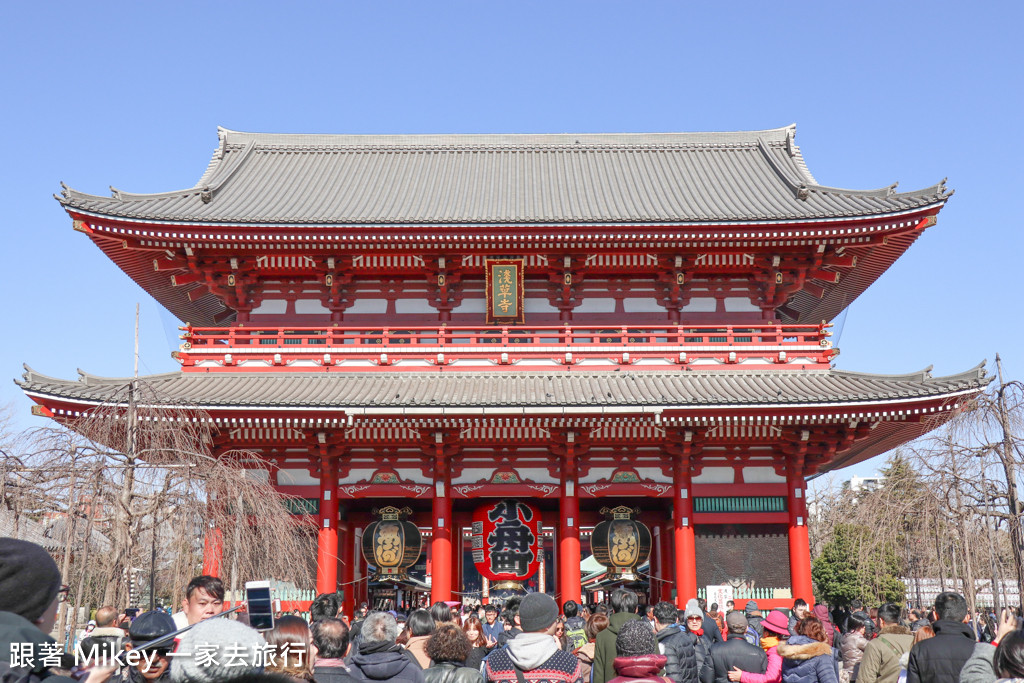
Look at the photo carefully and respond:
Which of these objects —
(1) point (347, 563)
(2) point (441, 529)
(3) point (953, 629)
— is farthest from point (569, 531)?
(3) point (953, 629)

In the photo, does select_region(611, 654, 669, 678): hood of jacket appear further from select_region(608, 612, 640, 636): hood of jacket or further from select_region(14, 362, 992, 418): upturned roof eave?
select_region(14, 362, 992, 418): upturned roof eave

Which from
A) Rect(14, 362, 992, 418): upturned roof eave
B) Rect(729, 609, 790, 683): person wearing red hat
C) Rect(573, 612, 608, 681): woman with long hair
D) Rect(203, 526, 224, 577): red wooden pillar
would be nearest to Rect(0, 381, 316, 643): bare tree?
Rect(203, 526, 224, 577): red wooden pillar

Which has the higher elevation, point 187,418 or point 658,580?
point 187,418

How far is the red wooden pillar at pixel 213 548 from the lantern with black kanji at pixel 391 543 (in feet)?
11.0

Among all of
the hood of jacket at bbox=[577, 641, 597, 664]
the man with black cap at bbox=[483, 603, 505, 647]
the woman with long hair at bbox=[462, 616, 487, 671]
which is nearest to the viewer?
the hood of jacket at bbox=[577, 641, 597, 664]

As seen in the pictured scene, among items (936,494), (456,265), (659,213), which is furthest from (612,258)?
(936,494)

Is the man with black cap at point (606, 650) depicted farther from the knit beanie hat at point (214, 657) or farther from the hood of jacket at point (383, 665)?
the knit beanie hat at point (214, 657)

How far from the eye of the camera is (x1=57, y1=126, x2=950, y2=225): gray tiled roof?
18672 mm

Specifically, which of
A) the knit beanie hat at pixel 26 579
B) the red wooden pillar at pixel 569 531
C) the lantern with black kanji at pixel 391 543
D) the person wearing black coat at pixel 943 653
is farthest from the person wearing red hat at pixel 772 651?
the lantern with black kanji at pixel 391 543

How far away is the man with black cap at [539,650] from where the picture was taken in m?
5.63

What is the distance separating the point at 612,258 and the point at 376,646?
47.5ft

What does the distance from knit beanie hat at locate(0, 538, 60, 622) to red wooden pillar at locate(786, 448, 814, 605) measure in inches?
633

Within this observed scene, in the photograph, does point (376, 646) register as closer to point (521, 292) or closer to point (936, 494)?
point (936, 494)

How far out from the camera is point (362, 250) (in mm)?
18562
